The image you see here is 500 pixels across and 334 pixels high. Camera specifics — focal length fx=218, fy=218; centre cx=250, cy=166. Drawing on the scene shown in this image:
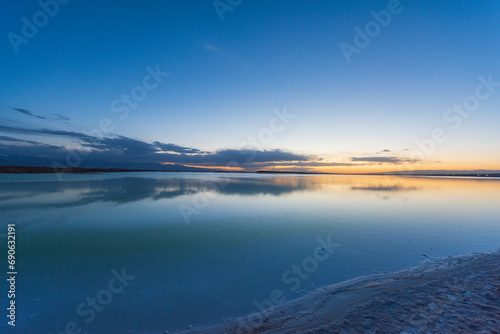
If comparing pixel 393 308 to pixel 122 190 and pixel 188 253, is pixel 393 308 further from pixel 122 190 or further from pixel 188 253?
A: pixel 122 190

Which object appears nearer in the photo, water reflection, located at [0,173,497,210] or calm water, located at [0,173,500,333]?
calm water, located at [0,173,500,333]

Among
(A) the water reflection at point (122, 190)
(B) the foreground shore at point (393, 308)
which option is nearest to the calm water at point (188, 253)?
(B) the foreground shore at point (393, 308)

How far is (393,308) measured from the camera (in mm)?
4082

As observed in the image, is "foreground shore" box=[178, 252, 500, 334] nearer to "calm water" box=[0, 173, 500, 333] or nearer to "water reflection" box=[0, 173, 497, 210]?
"calm water" box=[0, 173, 500, 333]

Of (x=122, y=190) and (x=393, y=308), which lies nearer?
(x=393, y=308)

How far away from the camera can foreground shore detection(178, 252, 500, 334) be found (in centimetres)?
360

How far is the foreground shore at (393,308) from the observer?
3.60m

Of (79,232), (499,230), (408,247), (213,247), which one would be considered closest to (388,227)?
(408,247)

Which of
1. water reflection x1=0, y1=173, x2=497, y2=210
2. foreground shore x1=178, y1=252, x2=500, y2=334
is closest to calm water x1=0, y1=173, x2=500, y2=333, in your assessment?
foreground shore x1=178, y1=252, x2=500, y2=334

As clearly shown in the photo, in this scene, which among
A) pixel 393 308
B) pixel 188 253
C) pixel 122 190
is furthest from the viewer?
pixel 122 190

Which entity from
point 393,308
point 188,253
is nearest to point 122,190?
point 188,253

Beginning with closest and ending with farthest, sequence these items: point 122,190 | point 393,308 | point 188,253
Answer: point 393,308, point 188,253, point 122,190

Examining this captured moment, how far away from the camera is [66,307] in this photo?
4.27m

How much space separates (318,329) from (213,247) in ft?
14.8
